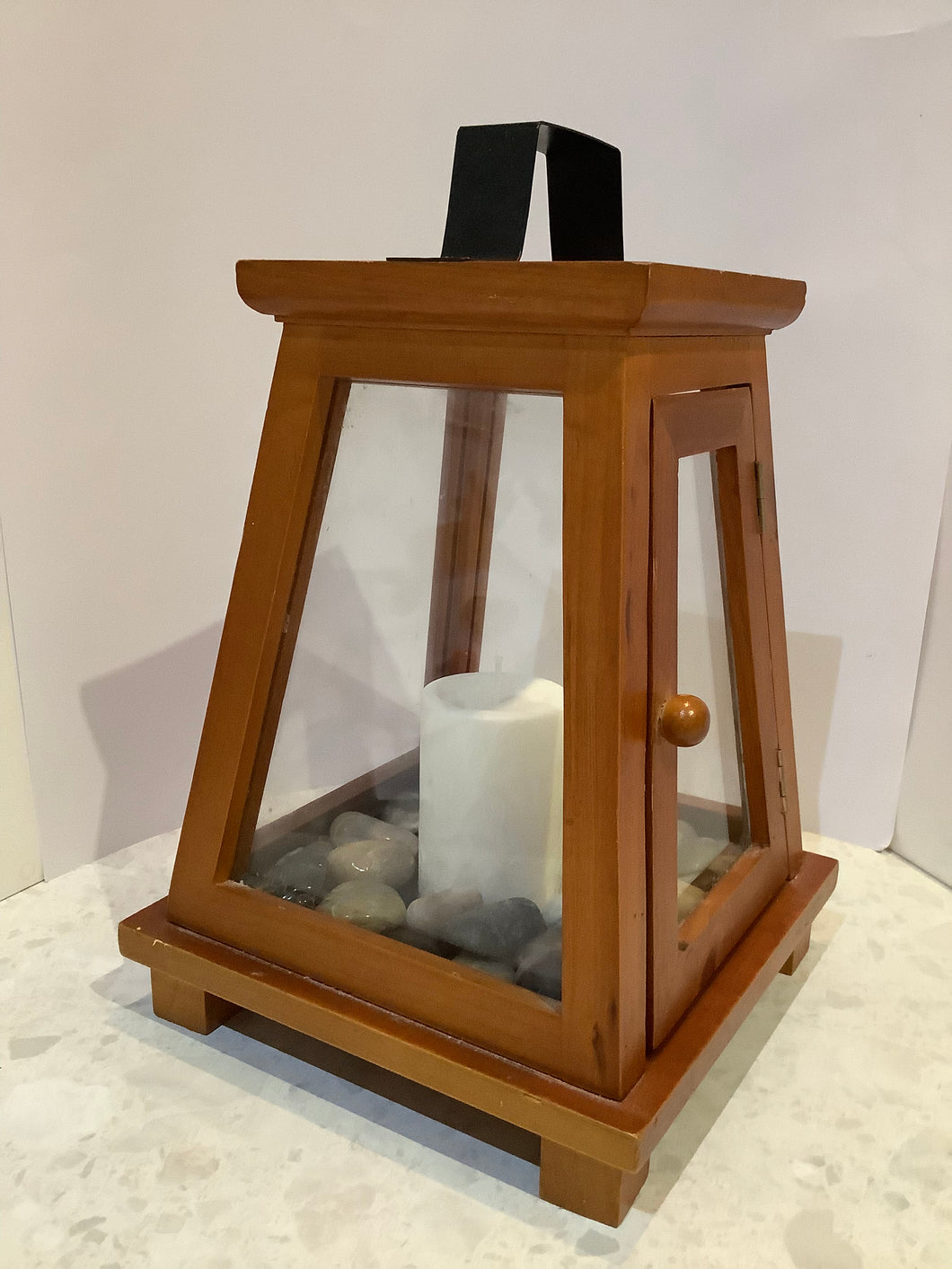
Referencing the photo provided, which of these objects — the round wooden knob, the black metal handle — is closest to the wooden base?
the round wooden knob

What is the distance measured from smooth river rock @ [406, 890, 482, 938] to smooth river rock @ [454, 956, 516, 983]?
2 centimetres

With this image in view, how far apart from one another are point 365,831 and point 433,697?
0.30ft

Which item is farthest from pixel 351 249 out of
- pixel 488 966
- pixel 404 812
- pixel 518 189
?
pixel 488 966

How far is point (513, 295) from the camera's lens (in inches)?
16.2

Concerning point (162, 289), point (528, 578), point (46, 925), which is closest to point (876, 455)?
point (528, 578)

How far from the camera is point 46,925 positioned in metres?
0.67

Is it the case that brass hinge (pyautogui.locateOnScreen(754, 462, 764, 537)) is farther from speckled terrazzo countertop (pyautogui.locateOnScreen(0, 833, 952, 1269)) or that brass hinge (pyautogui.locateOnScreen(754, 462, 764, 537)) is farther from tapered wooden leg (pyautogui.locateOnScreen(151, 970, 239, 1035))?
tapered wooden leg (pyautogui.locateOnScreen(151, 970, 239, 1035))

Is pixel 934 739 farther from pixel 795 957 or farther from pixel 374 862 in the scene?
pixel 374 862

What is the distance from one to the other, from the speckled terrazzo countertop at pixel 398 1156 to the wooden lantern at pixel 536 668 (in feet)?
0.11

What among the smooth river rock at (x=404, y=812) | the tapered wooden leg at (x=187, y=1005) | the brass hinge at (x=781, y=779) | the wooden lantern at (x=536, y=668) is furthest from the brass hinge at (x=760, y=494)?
the tapered wooden leg at (x=187, y=1005)

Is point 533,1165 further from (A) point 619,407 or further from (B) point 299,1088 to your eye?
(A) point 619,407

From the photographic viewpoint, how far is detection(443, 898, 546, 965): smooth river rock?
0.48 m

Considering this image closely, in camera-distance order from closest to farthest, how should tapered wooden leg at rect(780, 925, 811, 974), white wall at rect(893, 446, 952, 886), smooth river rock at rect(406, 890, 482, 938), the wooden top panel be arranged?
1. the wooden top panel
2. smooth river rock at rect(406, 890, 482, 938)
3. tapered wooden leg at rect(780, 925, 811, 974)
4. white wall at rect(893, 446, 952, 886)

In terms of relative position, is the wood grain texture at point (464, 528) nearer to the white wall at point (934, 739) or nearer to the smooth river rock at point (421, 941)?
the smooth river rock at point (421, 941)
